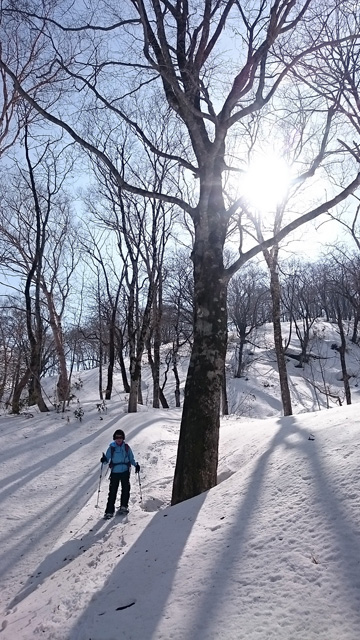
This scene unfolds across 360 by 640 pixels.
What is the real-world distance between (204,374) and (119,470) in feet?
7.89

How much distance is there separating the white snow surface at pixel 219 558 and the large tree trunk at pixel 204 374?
450 mm

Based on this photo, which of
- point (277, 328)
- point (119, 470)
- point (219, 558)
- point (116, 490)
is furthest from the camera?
point (277, 328)

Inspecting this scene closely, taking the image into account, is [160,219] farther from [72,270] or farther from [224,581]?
[224,581]

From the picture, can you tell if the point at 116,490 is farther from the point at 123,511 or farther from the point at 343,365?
the point at 343,365

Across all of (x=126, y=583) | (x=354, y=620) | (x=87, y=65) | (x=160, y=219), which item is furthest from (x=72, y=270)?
(x=354, y=620)

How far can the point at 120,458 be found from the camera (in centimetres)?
628

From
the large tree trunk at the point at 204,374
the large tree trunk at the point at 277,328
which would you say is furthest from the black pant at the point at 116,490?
the large tree trunk at the point at 277,328

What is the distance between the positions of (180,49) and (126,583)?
689cm

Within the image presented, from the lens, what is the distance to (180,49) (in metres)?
5.98

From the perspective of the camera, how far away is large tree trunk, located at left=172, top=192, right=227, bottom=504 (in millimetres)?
4789

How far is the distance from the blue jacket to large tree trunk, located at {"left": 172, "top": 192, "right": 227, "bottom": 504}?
5.09 ft

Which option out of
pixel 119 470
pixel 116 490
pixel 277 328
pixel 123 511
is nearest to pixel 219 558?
pixel 123 511

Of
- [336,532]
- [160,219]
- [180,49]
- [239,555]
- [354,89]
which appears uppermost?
[160,219]

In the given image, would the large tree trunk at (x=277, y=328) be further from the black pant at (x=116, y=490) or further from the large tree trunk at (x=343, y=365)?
the black pant at (x=116, y=490)
